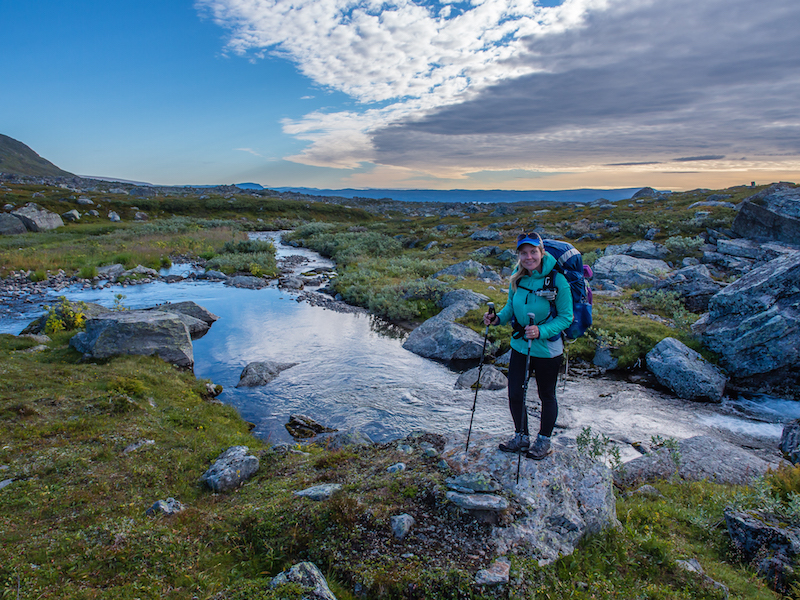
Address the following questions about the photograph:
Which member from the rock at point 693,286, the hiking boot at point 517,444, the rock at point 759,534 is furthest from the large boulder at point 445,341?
the rock at point 693,286

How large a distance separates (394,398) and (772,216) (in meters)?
36.2

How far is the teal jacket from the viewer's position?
582cm

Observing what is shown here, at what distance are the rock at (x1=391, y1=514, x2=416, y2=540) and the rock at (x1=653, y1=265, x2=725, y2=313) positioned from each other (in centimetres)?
2178

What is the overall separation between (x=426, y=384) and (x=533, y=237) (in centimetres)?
946

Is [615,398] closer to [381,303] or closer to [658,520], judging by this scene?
[658,520]

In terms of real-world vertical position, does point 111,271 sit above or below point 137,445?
above

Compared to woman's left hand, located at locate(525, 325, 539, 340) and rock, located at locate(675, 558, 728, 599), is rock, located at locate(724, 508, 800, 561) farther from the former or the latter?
woman's left hand, located at locate(525, 325, 539, 340)

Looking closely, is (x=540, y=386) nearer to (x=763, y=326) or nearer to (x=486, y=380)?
(x=486, y=380)

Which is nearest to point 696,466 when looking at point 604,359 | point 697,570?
point 697,570

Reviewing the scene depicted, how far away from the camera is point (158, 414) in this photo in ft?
32.2

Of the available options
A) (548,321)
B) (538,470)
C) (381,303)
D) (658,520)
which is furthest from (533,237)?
(381,303)

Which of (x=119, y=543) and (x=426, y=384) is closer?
(x=119, y=543)

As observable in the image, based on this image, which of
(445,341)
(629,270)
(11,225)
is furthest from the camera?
(11,225)

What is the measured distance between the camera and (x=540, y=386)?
6.23m
